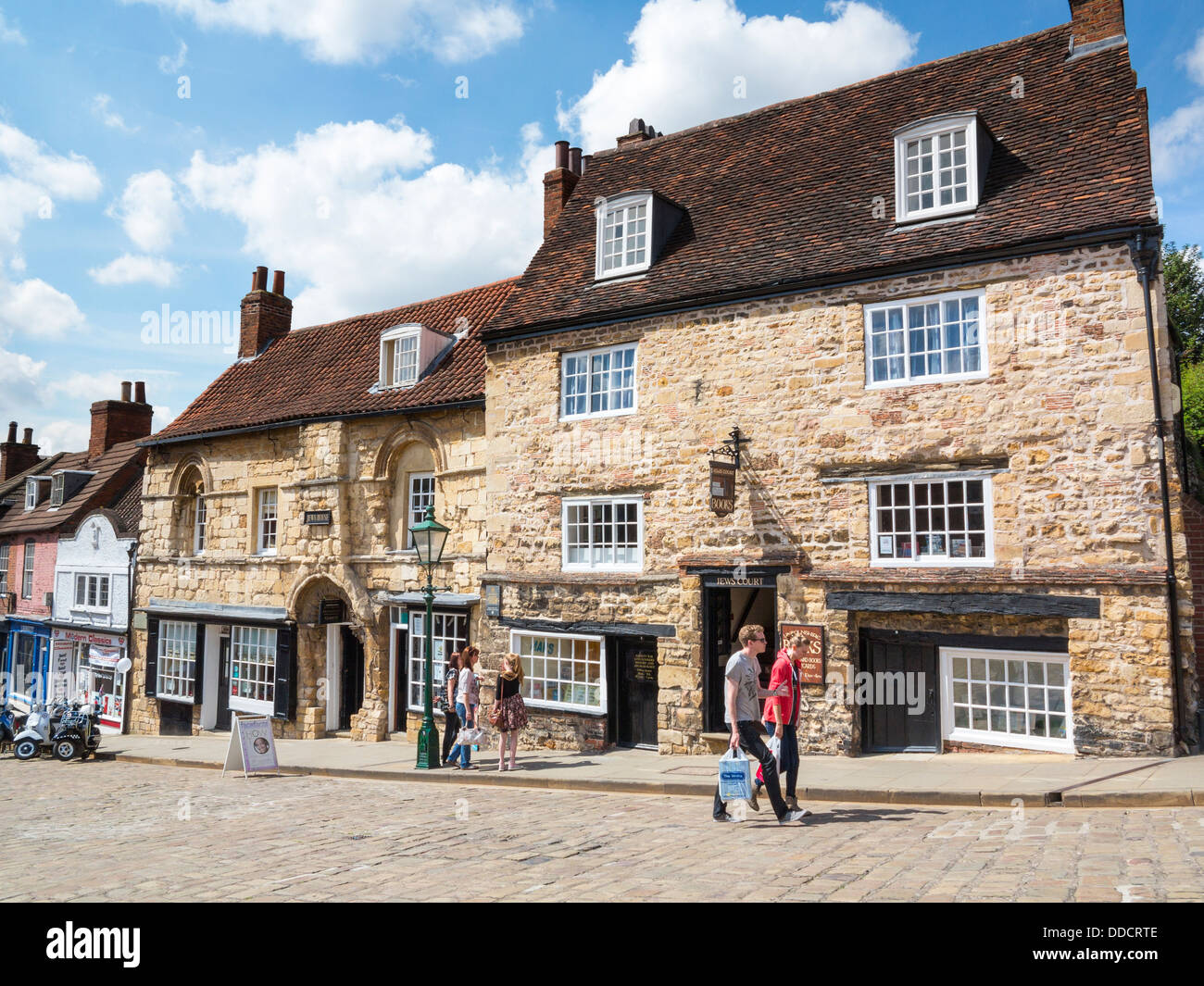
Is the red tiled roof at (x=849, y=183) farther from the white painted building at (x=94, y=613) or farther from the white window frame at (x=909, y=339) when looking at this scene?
the white painted building at (x=94, y=613)

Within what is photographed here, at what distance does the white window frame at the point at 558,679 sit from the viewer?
50.4ft

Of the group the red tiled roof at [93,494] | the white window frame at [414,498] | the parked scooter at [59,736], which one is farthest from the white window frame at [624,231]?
the red tiled roof at [93,494]

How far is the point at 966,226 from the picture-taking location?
12.8 meters

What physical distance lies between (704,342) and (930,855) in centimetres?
919

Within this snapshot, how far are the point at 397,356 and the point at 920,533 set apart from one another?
Result: 11968 millimetres

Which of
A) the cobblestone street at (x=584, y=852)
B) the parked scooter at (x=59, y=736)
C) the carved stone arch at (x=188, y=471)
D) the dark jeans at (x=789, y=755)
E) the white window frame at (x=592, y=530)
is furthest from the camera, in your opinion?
the carved stone arch at (x=188, y=471)

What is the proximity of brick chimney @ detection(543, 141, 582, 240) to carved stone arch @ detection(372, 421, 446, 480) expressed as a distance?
4782mm

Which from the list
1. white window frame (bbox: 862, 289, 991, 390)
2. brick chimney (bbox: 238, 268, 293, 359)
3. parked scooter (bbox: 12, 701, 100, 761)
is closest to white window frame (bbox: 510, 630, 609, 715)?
white window frame (bbox: 862, 289, 991, 390)

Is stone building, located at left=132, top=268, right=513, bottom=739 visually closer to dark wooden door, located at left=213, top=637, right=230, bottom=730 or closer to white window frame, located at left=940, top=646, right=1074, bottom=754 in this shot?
dark wooden door, located at left=213, top=637, right=230, bottom=730

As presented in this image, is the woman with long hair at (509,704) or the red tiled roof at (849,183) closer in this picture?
the red tiled roof at (849,183)

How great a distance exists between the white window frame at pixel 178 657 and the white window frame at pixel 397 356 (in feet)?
27.6

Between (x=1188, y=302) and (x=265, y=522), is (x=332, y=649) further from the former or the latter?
(x=1188, y=302)
